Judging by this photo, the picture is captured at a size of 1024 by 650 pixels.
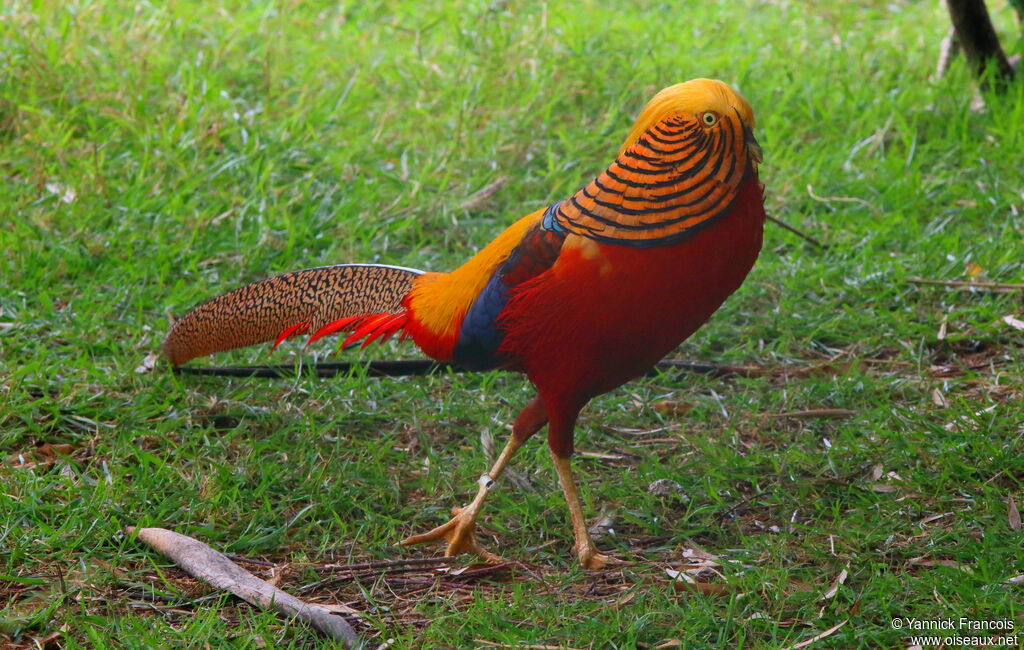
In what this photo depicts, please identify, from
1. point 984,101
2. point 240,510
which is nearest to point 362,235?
point 240,510

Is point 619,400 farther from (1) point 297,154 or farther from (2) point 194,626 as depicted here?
(1) point 297,154

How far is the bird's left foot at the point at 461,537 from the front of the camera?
2.59 meters

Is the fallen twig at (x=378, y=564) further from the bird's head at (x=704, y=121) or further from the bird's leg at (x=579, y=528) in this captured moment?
the bird's head at (x=704, y=121)

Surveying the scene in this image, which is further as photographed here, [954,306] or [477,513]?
[954,306]

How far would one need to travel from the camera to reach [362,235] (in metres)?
4.11

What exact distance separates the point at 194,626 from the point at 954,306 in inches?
103

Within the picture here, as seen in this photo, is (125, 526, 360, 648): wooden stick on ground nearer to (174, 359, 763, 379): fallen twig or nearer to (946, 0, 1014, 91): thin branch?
(174, 359, 763, 379): fallen twig

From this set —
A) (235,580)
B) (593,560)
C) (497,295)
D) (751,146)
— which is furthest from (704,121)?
(235,580)

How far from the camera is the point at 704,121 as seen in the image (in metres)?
2.27

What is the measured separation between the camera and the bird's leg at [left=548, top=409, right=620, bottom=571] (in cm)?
254

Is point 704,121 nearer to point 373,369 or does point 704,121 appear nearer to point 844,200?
point 373,369

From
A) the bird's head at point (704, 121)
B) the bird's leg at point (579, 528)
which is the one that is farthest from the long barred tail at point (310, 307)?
the bird's head at point (704, 121)

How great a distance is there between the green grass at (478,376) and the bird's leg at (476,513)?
0.10 m

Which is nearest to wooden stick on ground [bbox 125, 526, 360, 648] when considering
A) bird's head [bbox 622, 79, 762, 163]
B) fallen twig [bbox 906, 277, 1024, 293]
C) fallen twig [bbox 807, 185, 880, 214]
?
bird's head [bbox 622, 79, 762, 163]
